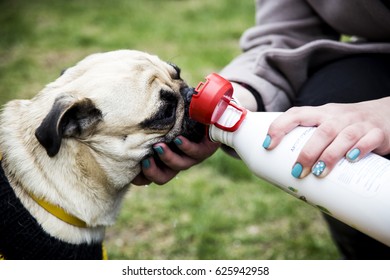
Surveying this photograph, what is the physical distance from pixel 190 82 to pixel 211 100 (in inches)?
125

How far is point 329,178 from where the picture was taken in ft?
4.87

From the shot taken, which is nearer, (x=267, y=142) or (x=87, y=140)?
(x=267, y=142)

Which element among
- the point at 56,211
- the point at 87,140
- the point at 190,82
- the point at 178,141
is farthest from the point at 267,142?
the point at 190,82

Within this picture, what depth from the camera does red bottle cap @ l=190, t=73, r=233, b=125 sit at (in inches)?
66.2

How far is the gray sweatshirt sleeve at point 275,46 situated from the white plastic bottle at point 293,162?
0.47 metres

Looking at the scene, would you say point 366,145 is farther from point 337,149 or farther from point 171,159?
point 171,159

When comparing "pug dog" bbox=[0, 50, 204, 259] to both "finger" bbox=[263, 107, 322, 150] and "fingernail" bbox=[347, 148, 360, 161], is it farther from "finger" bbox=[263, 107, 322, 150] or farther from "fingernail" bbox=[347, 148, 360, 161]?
"fingernail" bbox=[347, 148, 360, 161]

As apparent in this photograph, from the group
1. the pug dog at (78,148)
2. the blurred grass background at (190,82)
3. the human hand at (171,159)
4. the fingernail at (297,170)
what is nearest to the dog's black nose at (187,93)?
→ the pug dog at (78,148)

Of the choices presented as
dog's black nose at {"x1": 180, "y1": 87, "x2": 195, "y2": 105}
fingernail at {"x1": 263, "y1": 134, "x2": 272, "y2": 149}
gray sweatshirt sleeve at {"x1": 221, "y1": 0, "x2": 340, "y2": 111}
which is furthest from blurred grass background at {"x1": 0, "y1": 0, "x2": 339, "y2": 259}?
fingernail at {"x1": 263, "y1": 134, "x2": 272, "y2": 149}

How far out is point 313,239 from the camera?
121 inches

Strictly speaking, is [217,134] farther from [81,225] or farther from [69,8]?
[69,8]

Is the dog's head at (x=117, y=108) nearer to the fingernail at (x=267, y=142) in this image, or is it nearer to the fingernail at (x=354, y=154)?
the fingernail at (x=267, y=142)

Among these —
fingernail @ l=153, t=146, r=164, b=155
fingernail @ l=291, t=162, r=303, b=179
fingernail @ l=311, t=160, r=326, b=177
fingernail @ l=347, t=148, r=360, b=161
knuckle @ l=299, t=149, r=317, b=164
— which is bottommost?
fingernail @ l=153, t=146, r=164, b=155

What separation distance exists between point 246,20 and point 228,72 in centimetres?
462
